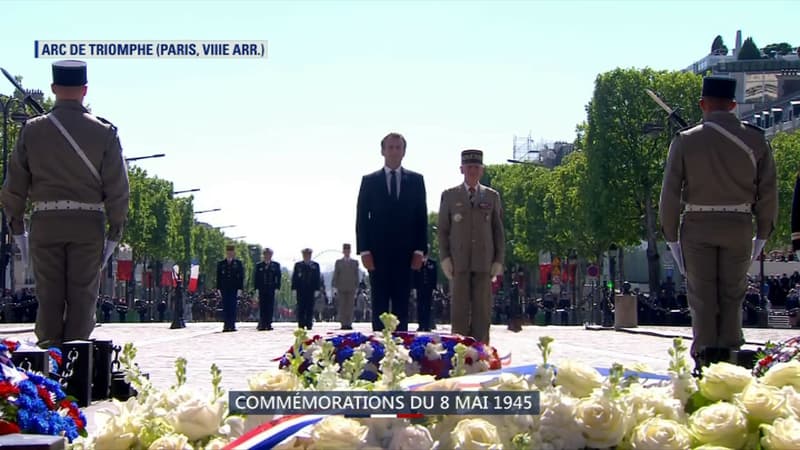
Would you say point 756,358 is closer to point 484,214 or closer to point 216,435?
point 216,435

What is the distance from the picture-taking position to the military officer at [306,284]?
33000 mm

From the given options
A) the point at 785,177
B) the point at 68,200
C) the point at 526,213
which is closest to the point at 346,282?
the point at 68,200

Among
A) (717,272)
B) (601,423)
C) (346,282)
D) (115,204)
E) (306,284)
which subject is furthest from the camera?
(346,282)

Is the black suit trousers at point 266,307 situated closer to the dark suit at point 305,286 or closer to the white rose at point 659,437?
the dark suit at point 305,286

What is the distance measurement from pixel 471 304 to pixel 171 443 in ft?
32.7

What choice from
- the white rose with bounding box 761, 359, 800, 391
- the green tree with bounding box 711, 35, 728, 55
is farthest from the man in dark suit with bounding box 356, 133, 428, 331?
the green tree with bounding box 711, 35, 728, 55

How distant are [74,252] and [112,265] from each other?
85962mm

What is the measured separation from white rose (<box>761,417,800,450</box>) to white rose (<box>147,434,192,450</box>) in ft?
4.13

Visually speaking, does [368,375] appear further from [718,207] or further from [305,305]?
[305,305]

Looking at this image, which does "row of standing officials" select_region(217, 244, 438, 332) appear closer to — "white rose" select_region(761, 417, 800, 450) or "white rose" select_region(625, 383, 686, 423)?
"white rose" select_region(625, 383, 686, 423)

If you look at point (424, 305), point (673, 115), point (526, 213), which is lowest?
point (424, 305)

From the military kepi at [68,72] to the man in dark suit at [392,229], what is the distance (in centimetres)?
323

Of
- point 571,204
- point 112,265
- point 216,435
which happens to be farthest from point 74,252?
point 112,265

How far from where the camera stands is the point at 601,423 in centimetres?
278
